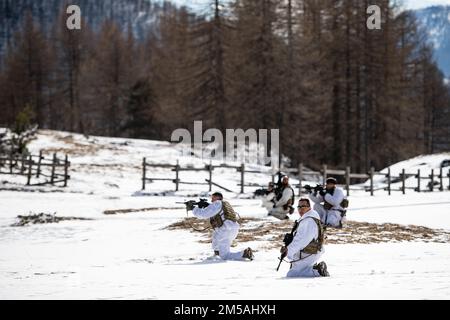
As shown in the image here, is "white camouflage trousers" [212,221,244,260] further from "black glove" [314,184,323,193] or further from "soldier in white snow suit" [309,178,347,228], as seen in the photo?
"soldier in white snow suit" [309,178,347,228]

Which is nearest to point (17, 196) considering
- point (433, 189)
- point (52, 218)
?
point (52, 218)

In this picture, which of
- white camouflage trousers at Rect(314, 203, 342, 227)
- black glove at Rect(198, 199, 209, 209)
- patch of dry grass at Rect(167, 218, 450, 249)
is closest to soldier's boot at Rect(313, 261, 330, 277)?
black glove at Rect(198, 199, 209, 209)

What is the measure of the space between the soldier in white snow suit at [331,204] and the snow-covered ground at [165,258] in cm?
230

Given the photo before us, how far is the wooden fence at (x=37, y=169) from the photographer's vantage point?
3055 cm

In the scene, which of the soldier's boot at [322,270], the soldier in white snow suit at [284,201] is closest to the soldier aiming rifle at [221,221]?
the soldier's boot at [322,270]

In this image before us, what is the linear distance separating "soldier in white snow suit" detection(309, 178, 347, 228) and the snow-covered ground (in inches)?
90.5

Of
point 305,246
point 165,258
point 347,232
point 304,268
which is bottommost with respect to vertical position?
point 165,258

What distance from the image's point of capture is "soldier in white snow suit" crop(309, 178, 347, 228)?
1641 centimetres

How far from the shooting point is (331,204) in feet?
54.1

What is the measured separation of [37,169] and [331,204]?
19147mm

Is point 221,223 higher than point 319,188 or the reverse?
the reverse

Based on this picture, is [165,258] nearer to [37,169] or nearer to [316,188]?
[316,188]

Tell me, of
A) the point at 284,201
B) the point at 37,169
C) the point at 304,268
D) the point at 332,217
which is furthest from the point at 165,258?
the point at 37,169
